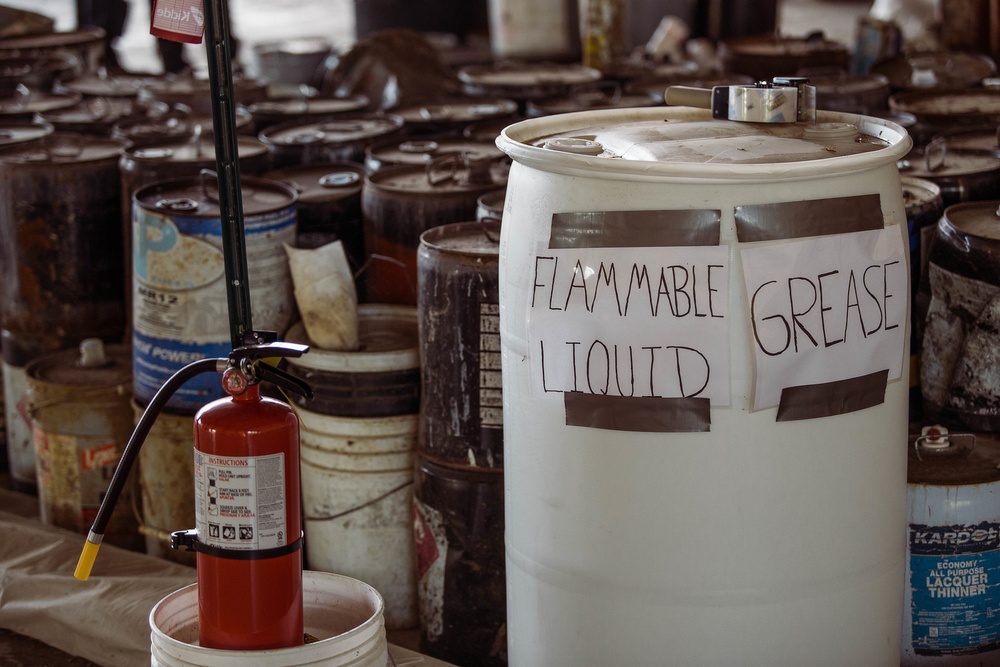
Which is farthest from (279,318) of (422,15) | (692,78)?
(422,15)

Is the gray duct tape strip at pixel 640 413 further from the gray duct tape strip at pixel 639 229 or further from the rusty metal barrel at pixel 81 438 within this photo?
the rusty metal barrel at pixel 81 438

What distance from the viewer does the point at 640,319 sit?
5.60 ft

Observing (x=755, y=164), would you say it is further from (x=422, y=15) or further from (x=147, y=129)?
(x=422, y=15)

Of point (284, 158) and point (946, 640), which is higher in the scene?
point (284, 158)

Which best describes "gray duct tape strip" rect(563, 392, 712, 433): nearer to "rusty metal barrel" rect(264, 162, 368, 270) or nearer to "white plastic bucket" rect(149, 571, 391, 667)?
"white plastic bucket" rect(149, 571, 391, 667)

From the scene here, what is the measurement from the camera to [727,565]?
1773 mm

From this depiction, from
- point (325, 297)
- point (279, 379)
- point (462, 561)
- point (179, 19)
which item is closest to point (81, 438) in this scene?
point (325, 297)

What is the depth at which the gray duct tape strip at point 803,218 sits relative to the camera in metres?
1.67

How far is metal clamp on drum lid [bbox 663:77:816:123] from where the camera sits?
199cm

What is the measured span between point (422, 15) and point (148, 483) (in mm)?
5592

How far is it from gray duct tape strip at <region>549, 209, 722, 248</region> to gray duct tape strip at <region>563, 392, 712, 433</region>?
0.22 m

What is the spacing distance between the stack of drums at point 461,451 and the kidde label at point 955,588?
2.66 ft

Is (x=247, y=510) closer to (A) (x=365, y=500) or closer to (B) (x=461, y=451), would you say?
(B) (x=461, y=451)

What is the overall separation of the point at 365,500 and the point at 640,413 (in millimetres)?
1156
